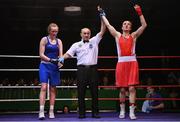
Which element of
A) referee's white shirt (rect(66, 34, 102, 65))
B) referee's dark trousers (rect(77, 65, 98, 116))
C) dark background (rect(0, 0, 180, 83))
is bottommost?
referee's dark trousers (rect(77, 65, 98, 116))

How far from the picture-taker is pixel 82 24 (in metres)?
11.5

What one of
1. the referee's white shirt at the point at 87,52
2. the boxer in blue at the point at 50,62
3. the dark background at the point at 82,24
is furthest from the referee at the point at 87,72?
the dark background at the point at 82,24

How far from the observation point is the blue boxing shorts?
4.79m

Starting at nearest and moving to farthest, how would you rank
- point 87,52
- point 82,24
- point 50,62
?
point 50,62, point 87,52, point 82,24

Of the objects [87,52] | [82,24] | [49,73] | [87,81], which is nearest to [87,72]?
[87,81]

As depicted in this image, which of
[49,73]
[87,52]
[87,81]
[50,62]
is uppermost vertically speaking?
[87,52]

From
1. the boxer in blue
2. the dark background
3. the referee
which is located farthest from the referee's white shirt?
the dark background

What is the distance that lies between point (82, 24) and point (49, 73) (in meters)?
6.81

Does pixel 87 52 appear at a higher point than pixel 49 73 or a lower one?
higher

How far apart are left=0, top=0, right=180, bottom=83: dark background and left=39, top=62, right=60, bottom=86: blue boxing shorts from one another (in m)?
4.26

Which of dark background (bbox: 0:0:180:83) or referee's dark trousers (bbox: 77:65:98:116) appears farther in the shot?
dark background (bbox: 0:0:180:83)

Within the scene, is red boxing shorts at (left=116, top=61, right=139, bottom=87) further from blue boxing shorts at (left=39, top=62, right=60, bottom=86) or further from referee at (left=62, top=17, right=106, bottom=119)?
blue boxing shorts at (left=39, top=62, right=60, bottom=86)

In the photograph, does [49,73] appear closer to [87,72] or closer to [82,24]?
[87,72]

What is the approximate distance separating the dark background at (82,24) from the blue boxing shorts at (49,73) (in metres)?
4.26
